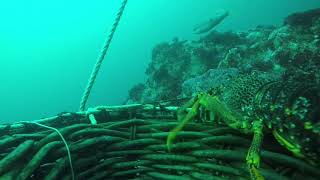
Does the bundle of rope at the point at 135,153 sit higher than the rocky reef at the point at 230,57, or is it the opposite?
the rocky reef at the point at 230,57

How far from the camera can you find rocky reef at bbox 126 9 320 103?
16.9ft

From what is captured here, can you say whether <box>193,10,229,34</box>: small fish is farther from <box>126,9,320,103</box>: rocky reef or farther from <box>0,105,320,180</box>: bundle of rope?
<box>0,105,320,180</box>: bundle of rope

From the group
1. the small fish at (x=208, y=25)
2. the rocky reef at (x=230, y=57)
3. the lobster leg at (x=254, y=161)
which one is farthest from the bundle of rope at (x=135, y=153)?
the small fish at (x=208, y=25)

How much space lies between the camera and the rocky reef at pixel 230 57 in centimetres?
514

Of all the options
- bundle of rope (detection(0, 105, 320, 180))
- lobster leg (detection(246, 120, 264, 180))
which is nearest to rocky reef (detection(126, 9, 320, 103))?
bundle of rope (detection(0, 105, 320, 180))

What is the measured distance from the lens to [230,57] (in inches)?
254

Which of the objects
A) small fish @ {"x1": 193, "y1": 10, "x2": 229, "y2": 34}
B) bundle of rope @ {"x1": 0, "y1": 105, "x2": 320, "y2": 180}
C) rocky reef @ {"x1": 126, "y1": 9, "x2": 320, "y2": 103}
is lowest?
bundle of rope @ {"x1": 0, "y1": 105, "x2": 320, "y2": 180}

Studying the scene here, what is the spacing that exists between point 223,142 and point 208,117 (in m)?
0.30

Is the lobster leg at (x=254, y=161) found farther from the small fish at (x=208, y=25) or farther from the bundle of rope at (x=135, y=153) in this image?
the small fish at (x=208, y=25)

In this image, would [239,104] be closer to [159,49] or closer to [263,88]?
[263,88]

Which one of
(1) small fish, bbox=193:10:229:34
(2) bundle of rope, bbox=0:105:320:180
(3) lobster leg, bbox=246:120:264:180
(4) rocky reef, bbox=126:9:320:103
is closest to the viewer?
(3) lobster leg, bbox=246:120:264:180

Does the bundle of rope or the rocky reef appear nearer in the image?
the bundle of rope

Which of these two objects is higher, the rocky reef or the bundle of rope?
the rocky reef

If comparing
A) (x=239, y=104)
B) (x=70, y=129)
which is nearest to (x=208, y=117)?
(x=239, y=104)
